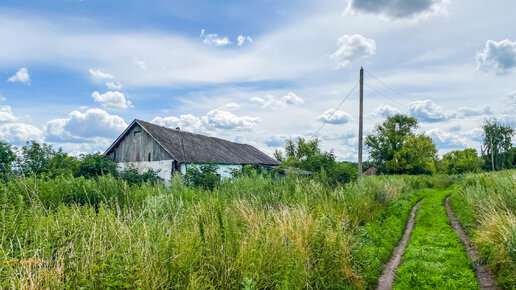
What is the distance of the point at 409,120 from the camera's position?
182ft

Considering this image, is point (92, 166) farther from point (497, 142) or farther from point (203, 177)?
point (497, 142)

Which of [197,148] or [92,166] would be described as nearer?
[92,166]

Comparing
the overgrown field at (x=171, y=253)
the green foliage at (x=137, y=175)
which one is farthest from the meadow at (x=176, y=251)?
the green foliage at (x=137, y=175)

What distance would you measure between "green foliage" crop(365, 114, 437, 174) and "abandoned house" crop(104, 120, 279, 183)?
35.8 metres

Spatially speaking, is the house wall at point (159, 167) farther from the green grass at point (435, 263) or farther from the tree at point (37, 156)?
the green grass at point (435, 263)

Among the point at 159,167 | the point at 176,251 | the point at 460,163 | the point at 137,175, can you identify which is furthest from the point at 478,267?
the point at 460,163

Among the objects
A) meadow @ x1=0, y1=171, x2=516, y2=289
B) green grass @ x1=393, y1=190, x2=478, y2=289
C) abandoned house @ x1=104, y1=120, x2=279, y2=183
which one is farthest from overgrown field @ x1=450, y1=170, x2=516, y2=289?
abandoned house @ x1=104, y1=120, x2=279, y2=183

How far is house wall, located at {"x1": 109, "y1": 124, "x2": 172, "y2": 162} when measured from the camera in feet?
72.8

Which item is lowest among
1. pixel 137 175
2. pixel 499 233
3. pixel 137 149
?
pixel 499 233

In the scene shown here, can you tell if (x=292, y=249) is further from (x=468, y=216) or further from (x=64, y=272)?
(x=468, y=216)

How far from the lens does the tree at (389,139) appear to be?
54.3 metres

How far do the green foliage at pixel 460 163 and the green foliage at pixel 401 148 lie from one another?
13.5ft

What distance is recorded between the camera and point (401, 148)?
2114 inches

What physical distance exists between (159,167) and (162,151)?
1189 millimetres
